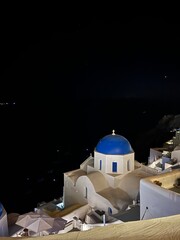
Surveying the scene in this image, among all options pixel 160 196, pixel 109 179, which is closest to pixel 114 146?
pixel 109 179

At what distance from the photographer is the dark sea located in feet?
80.7

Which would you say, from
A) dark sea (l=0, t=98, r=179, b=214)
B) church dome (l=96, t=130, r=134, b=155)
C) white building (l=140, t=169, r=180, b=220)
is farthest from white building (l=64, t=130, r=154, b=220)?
dark sea (l=0, t=98, r=179, b=214)

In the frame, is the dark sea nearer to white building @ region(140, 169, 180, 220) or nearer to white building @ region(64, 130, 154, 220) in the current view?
white building @ region(64, 130, 154, 220)

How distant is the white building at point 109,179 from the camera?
12.7m

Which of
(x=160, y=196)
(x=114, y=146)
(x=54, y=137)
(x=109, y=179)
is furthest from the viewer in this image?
(x=54, y=137)

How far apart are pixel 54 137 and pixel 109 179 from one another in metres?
30.6

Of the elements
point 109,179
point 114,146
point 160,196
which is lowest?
point 109,179

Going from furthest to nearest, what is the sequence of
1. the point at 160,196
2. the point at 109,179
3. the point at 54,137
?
1. the point at 54,137
2. the point at 109,179
3. the point at 160,196

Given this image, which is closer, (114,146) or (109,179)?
(109,179)

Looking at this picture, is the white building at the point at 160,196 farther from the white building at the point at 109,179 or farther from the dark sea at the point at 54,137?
the dark sea at the point at 54,137

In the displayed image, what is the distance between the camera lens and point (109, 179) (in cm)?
1343

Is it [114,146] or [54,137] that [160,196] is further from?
[54,137]

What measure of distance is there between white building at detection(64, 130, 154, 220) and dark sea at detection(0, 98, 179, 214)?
301 inches

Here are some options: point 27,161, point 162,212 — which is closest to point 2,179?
point 27,161
